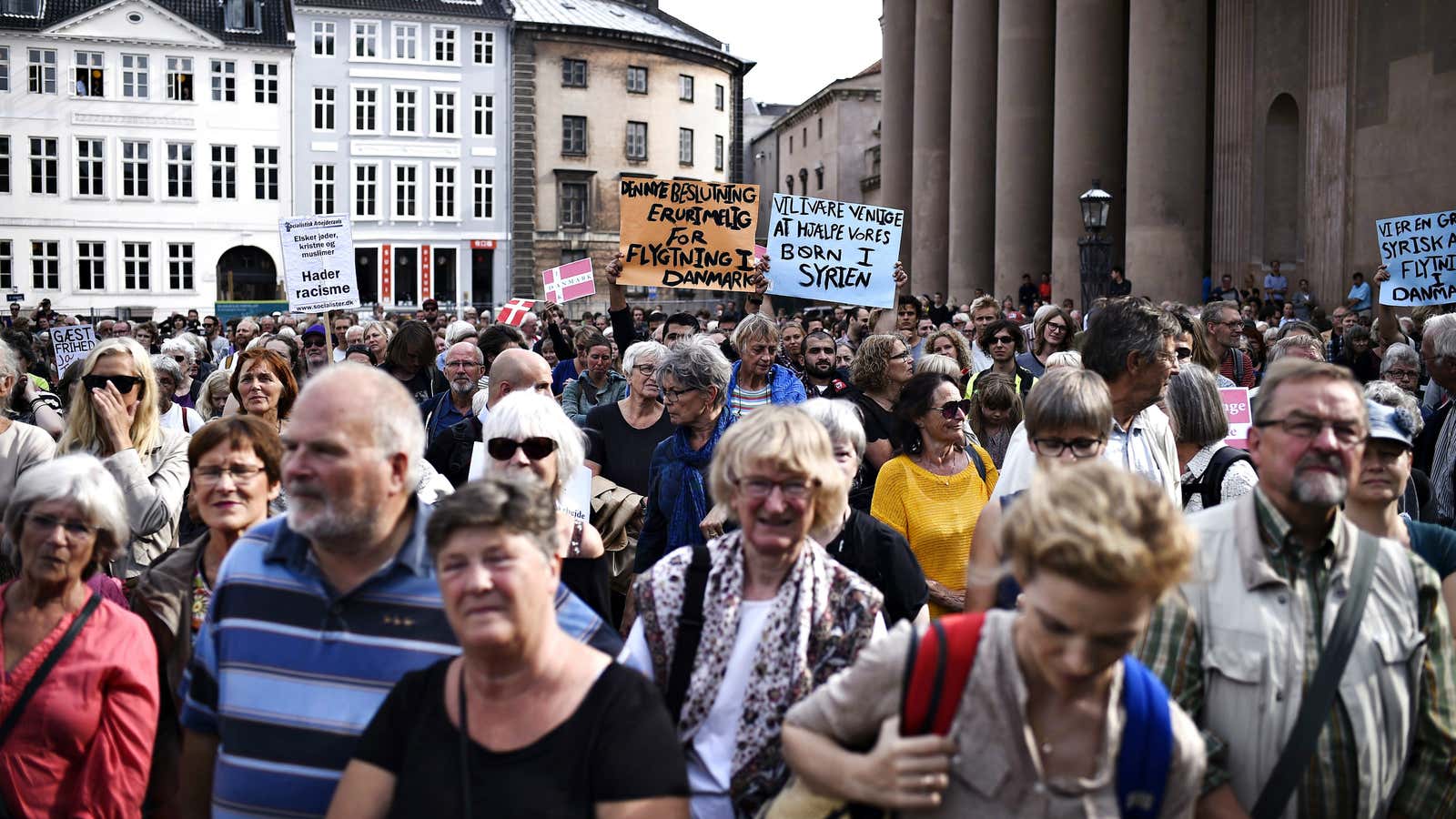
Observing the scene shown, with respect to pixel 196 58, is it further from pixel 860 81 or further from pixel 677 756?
pixel 677 756

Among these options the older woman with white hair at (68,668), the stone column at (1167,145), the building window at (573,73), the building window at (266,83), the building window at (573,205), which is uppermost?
the building window at (573,73)

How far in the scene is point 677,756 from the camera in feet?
10.3

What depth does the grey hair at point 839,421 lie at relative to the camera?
211 inches

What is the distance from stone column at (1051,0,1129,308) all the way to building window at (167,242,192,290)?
149ft

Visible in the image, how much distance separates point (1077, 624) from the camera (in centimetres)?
267

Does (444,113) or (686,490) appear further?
(444,113)

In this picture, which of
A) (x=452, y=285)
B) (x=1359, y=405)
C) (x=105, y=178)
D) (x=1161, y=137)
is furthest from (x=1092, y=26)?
(x=105, y=178)

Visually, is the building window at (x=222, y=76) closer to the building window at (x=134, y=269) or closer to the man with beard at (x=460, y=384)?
the building window at (x=134, y=269)

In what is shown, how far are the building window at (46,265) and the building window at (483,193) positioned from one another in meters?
17.3

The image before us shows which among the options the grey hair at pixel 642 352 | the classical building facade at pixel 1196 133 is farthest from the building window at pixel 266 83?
the grey hair at pixel 642 352

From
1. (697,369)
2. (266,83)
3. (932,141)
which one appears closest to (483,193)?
(266,83)

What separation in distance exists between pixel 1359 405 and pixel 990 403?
15.9ft

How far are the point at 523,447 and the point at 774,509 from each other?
1530 millimetres

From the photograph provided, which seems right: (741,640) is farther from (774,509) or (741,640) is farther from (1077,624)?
(1077,624)
